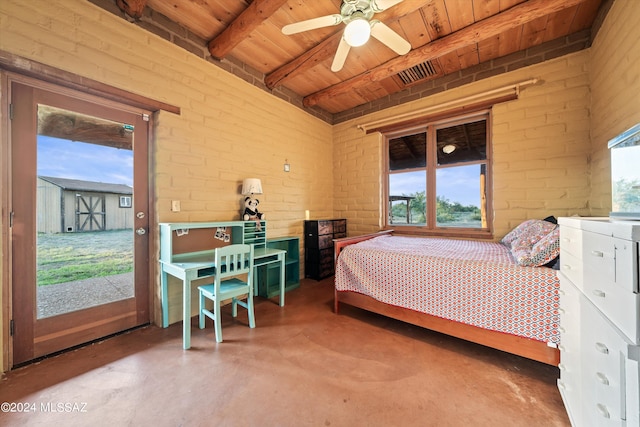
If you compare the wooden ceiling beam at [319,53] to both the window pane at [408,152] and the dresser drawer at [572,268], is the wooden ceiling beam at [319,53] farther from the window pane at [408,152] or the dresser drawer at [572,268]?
the dresser drawer at [572,268]

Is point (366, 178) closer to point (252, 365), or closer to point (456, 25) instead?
point (456, 25)

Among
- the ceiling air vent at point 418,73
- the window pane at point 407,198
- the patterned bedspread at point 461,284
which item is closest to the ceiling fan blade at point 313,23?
the ceiling air vent at point 418,73

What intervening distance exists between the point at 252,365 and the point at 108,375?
0.96 metres

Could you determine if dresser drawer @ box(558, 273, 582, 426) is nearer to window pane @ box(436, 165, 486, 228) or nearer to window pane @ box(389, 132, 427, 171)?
window pane @ box(436, 165, 486, 228)

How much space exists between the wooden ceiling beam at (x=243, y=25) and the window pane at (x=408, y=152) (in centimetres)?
255

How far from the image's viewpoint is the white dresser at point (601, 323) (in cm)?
71

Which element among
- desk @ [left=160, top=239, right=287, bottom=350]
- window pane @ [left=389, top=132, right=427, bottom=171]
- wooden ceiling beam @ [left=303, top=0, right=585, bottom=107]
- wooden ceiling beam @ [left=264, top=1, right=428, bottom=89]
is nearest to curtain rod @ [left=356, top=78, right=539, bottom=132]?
window pane @ [left=389, top=132, right=427, bottom=171]

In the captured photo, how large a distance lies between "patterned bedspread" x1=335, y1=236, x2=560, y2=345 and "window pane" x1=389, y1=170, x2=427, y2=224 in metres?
1.30

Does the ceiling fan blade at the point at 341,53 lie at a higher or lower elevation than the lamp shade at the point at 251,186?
higher

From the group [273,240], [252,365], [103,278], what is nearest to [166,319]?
[103,278]

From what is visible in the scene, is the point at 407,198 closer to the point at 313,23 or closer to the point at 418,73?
the point at 418,73

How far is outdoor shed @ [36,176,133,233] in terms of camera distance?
179 centimetres

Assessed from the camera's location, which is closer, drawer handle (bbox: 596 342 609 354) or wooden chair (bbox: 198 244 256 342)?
drawer handle (bbox: 596 342 609 354)

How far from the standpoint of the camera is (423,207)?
3600 millimetres
